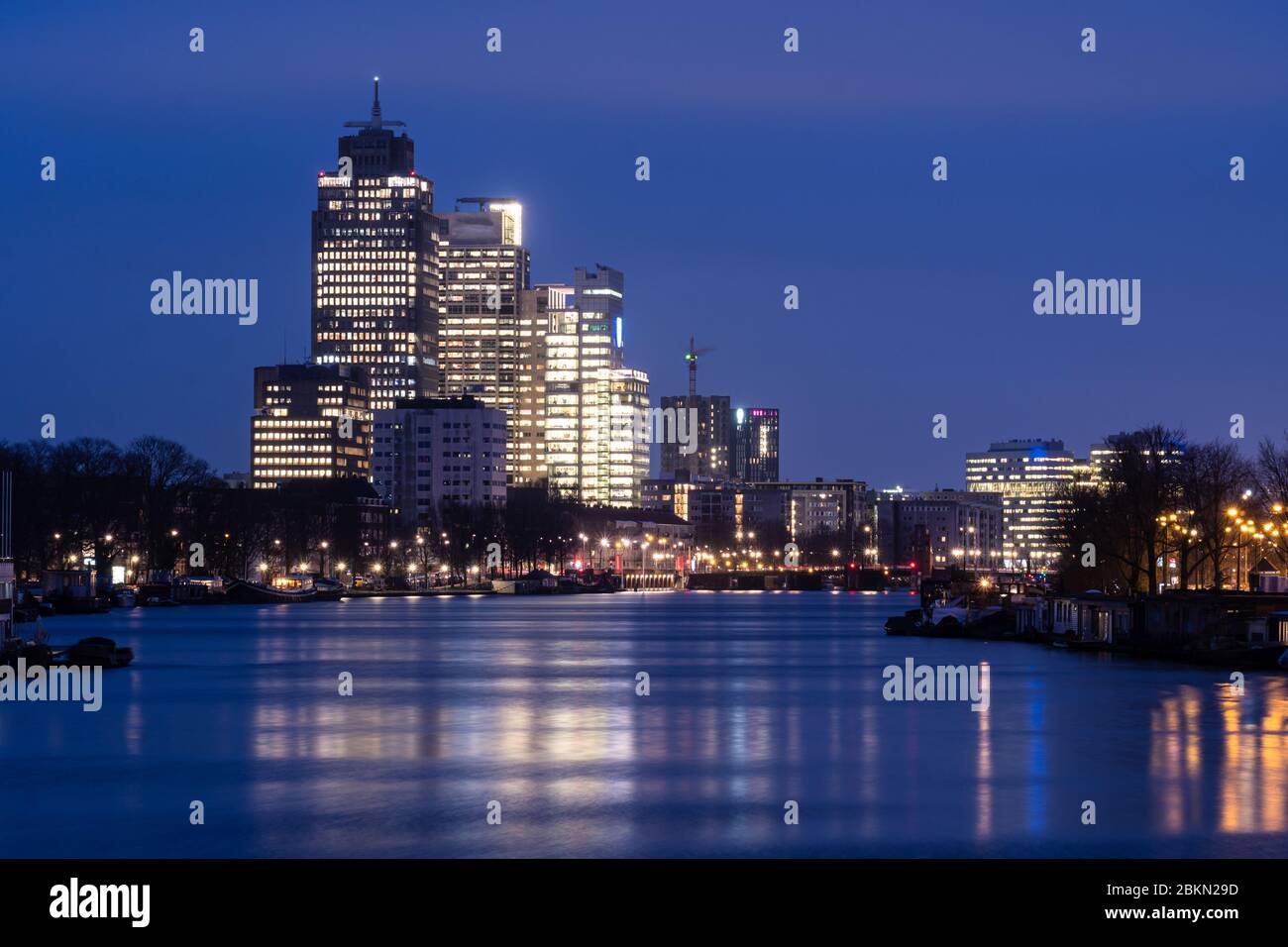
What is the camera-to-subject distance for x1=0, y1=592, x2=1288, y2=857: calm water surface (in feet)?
112

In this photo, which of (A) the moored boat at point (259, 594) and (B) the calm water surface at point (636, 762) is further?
(A) the moored boat at point (259, 594)

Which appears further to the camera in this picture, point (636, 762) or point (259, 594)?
point (259, 594)

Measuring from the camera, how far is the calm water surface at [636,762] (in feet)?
112

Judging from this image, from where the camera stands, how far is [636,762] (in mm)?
44781

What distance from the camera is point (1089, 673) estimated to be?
74.8 meters

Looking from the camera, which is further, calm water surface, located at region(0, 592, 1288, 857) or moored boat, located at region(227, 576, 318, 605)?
moored boat, located at region(227, 576, 318, 605)
